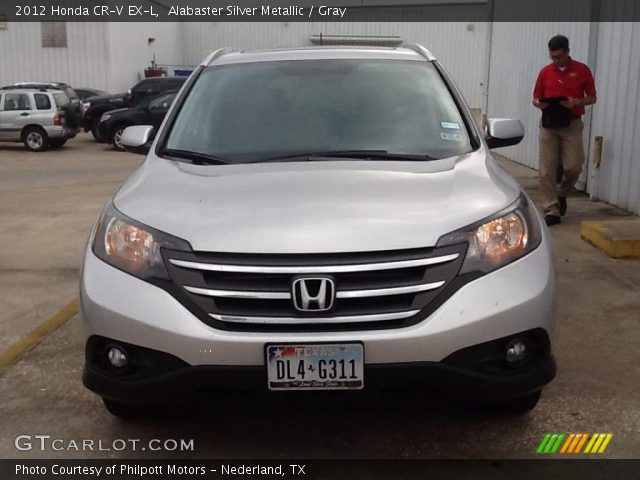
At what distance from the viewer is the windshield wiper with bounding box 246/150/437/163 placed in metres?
3.32

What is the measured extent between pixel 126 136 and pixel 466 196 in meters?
2.26

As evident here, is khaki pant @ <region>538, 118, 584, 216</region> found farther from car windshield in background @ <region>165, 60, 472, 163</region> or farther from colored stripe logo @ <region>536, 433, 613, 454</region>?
colored stripe logo @ <region>536, 433, 613, 454</region>

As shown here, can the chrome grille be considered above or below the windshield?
above

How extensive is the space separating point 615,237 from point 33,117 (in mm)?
15154

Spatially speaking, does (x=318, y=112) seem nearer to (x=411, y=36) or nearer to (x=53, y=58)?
(x=53, y=58)

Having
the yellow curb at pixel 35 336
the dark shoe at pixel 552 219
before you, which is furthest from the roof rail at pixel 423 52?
the dark shoe at pixel 552 219

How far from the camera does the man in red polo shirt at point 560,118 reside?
7.05m

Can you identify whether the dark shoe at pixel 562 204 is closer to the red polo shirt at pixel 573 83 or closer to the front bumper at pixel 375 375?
the red polo shirt at pixel 573 83

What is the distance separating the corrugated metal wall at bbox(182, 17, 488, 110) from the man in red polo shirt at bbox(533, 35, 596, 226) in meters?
26.9

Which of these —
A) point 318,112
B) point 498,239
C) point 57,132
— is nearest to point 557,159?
point 318,112

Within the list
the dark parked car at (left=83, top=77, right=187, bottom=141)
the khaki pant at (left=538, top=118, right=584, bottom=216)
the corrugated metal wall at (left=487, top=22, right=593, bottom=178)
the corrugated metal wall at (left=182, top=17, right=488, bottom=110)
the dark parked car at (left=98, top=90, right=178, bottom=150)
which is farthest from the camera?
the corrugated metal wall at (left=182, top=17, right=488, bottom=110)

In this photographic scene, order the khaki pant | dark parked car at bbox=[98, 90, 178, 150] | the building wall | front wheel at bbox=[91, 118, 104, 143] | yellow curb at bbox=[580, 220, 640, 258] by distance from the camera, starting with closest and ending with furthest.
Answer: yellow curb at bbox=[580, 220, 640, 258] → the khaki pant → dark parked car at bbox=[98, 90, 178, 150] → front wheel at bbox=[91, 118, 104, 143] → the building wall

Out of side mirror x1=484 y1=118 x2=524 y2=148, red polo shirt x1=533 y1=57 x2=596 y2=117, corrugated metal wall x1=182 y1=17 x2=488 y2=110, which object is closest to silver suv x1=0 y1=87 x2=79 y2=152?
red polo shirt x1=533 y1=57 x2=596 y2=117

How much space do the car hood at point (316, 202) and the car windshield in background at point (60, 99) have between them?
15732 mm
